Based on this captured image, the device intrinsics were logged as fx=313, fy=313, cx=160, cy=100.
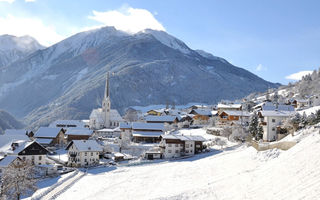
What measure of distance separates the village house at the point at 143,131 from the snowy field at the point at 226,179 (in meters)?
29.5

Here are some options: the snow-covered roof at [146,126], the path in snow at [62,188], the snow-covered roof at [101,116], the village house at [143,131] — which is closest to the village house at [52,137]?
the village house at [143,131]

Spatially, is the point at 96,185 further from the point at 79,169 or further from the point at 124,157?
the point at 124,157

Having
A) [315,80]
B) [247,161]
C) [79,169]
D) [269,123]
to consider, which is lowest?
[79,169]

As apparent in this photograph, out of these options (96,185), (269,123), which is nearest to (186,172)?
(96,185)

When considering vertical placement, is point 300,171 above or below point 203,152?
above

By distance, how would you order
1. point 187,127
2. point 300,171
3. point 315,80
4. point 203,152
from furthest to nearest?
point 315,80, point 187,127, point 203,152, point 300,171

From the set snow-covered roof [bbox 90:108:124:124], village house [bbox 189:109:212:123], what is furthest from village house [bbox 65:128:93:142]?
village house [bbox 189:109:212:123]

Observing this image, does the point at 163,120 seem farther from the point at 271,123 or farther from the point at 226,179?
the point at 226,179

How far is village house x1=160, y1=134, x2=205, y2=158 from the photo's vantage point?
61.2 meters

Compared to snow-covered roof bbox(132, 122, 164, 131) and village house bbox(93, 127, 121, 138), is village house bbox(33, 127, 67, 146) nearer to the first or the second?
village house bbox(93, 127, 121, 138)

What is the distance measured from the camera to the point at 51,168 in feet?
168

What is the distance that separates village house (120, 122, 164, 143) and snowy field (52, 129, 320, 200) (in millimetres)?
29489

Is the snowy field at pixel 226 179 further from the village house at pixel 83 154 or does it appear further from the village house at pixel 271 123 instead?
the village house at pixel 271 123

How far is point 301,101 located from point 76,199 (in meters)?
82.0
